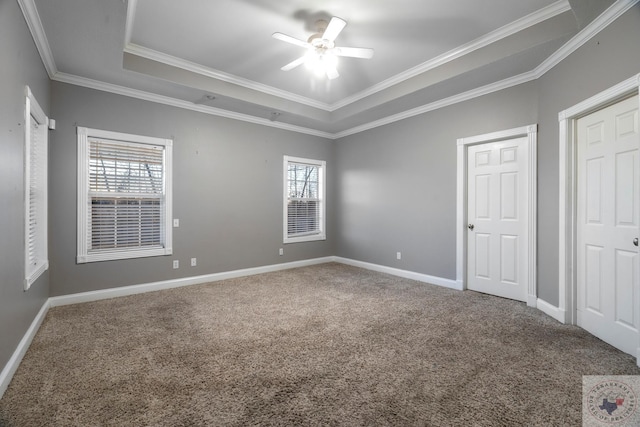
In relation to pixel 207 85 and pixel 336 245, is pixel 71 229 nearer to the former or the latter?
pixel 207 85

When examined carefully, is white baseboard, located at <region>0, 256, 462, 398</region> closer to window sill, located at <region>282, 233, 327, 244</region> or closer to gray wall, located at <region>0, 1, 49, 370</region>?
gray wall, located at <region>0, 1, 49, 370</region>

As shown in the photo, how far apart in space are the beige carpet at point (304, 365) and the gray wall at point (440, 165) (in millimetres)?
1132

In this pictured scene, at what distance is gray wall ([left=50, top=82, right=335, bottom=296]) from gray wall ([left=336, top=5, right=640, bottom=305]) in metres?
0.77

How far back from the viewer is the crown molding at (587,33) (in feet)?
7.55

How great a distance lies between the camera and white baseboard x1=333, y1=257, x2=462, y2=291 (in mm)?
4344

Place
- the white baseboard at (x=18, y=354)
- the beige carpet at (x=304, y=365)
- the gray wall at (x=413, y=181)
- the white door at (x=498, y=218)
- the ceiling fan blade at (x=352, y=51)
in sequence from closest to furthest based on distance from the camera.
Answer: the beige carpet at (x=304, y=365), the white baseboard at (x=18, y=354), the ceiling fan blade at (x=352, y=51), the white door at (x=498, y=218), the gray wall at (x=413, y=181)

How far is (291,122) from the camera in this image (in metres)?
5.46

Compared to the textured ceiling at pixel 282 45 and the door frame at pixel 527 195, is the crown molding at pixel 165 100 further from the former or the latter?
the door frame at pixel 527 195

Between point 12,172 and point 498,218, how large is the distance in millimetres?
4970

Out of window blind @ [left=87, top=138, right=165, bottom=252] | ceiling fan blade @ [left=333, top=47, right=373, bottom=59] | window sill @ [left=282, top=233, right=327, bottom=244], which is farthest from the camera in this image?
window sill @ [left=282, top=233, right=327, bottom=244]

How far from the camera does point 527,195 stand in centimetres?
361

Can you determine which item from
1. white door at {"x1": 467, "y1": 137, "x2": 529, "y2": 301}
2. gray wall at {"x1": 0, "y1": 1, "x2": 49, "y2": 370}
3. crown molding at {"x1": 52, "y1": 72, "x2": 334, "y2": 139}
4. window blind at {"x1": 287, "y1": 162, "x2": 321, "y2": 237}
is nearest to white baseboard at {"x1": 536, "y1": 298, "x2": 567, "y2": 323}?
white door at {"x1": 467, "y1": 137, "x2": 529, "y2": 301}

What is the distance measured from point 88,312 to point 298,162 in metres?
3.92

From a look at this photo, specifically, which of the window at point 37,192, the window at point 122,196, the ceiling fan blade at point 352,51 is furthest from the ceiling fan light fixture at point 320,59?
the window at point 37,192
